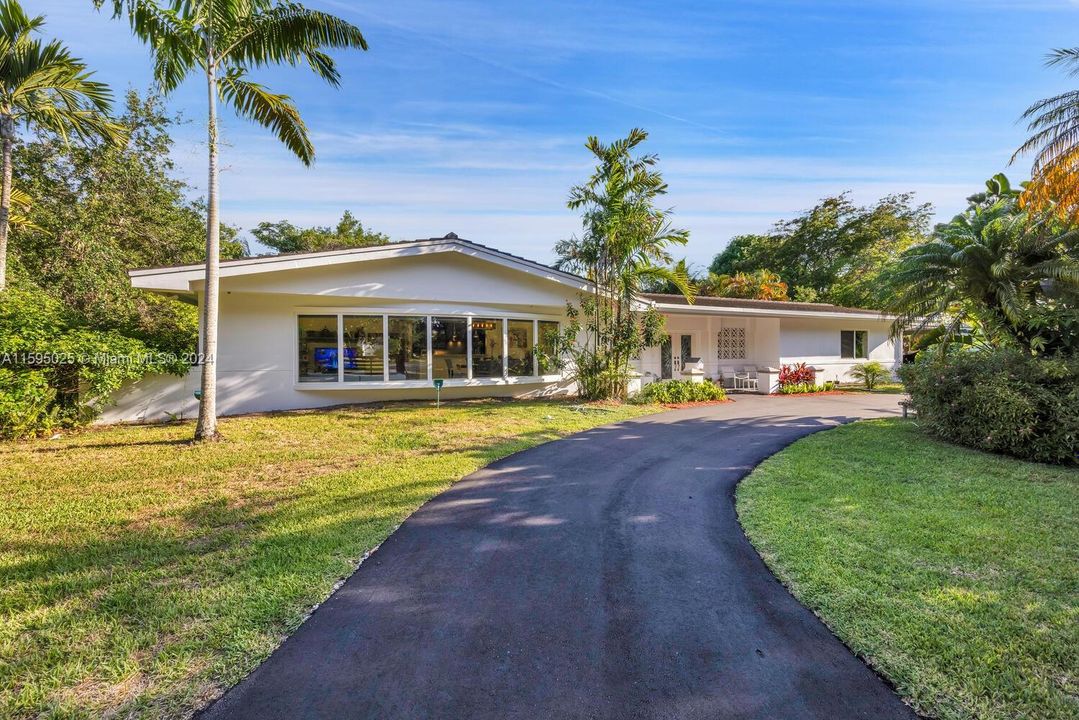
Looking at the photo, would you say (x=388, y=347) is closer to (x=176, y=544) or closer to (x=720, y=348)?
(x=176, y=544)

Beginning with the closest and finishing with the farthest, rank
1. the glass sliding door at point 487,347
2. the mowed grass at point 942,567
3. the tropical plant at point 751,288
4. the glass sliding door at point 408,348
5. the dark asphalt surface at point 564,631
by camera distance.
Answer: the dark asphalt surface at point 564,631, the mowed grass at point 942,567, the glass sliding door at point 408,348, the glass sliding door at point 487,347, the tropical plant at point 751,288

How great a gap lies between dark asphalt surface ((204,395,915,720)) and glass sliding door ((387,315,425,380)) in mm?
7171

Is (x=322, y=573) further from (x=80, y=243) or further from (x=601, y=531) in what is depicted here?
(x=80, y=243)

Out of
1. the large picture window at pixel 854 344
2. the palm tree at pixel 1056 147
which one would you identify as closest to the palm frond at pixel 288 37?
the palm tree at pixel 1056 147

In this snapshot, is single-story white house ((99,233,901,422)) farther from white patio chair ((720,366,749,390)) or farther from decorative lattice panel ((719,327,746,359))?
decorative lattice panel ((719,327,746,359))

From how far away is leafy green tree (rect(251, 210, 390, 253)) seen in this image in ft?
96.0

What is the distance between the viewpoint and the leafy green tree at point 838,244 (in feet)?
94.1

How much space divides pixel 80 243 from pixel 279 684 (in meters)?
12.9

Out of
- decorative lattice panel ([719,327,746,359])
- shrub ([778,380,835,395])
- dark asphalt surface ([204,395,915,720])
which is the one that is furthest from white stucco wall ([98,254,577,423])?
shrub ([778,380,835,395])

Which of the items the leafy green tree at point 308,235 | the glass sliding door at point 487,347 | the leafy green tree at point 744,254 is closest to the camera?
the glass sliding door at point 487,347

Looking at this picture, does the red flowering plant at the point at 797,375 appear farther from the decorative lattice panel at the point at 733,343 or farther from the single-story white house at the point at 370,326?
the single-story white house at the point at 370,326

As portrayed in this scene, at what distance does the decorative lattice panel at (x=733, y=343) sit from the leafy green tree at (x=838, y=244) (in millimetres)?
11968

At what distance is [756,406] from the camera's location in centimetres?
1275

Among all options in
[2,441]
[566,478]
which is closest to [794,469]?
[566,478]
